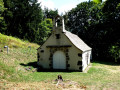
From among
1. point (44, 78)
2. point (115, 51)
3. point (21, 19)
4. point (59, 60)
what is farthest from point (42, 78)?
point (21, 19)

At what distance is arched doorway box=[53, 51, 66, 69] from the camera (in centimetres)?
1700

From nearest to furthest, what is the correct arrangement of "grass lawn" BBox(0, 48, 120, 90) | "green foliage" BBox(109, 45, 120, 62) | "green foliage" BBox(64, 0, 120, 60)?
"grass lawn" BBox(0, 48, 120, 90) < "green foliage" BBox(109, 45, 120, 62) < "green foliage" BBox(64, 0, 120, 60)

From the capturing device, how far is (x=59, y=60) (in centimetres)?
1720

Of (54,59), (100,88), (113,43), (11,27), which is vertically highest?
(11,27)

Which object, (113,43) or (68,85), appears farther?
(113,43)

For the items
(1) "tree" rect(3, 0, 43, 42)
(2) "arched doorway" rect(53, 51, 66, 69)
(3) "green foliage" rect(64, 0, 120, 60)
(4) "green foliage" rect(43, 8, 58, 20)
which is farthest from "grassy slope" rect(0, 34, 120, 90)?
(4) "green foliage" rect(43, 8, 58, 20)

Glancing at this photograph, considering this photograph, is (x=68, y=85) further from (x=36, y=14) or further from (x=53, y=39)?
(x=36, y=14)

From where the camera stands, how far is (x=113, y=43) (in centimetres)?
2773

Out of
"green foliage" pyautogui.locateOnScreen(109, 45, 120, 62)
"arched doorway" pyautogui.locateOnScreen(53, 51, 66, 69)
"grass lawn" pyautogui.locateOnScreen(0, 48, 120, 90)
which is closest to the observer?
"grass lawn" pyautogui.locateOnScreen(0, 48, 120, 90)

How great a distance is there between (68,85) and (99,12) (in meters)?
28.5

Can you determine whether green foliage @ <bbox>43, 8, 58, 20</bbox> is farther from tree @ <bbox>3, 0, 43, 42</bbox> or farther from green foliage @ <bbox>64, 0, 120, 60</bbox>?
tree @ <bbox>3, 0, 43, 42</bbox>

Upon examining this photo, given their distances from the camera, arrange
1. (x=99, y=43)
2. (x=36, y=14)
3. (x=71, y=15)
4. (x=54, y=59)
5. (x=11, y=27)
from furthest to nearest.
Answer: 1. (x=71, y=15)
2. (x=36, y=14)
3. (x=11, y=27)
4. (x=99, y=43)
5. (x=54, y=59)

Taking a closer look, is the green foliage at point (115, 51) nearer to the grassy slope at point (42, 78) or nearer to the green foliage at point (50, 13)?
the grassy slope at point (42, 78)

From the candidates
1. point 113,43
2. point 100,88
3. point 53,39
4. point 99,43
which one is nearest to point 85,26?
point 99,43
